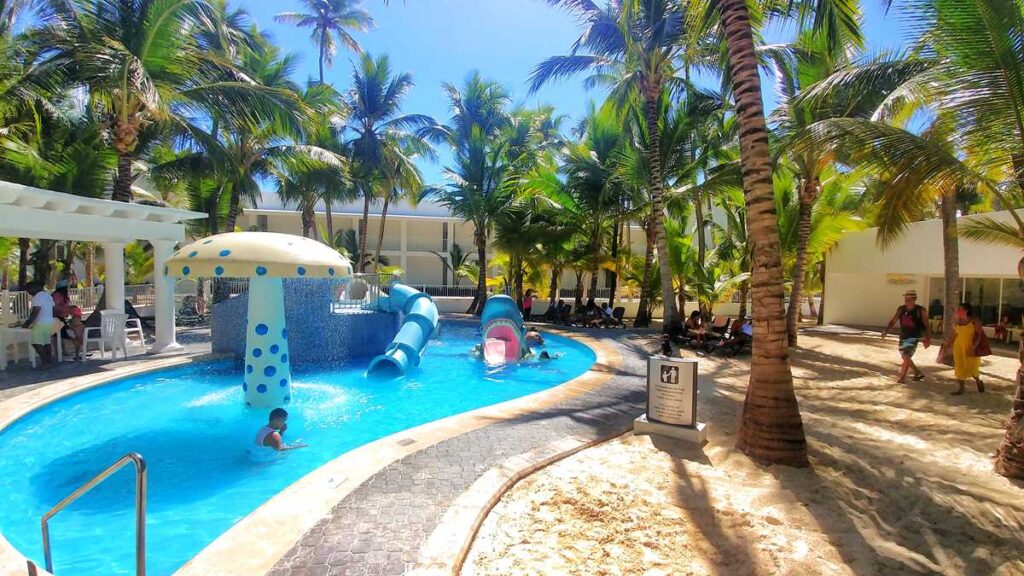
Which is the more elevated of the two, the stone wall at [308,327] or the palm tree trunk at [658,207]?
the palm tree trunk at [658,207]

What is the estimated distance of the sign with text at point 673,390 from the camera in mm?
5578

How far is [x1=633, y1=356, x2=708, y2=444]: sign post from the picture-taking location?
18.3 ft

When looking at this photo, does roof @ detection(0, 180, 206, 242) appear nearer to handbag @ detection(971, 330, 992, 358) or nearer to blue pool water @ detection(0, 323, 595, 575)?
blue pool water @ detection(0, 323, 595, 575)

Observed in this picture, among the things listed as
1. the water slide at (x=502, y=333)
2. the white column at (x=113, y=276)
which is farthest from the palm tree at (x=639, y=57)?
the white column at (x=113, y=276)

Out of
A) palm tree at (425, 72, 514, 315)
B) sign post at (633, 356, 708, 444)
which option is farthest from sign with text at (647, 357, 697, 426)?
palm tree at (425, 72, 514, 315)

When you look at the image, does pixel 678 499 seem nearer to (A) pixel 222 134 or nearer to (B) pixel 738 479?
(B) pixel 738 479

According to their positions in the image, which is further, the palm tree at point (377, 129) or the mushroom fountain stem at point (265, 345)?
the palm tree at point (377, 129)

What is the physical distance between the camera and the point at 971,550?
343 centimetres

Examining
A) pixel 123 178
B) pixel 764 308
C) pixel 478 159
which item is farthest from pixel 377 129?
pixel 764 308

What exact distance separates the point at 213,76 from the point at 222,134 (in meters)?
4.31

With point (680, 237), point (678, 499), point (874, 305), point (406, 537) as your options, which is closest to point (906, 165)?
point (678, 499)

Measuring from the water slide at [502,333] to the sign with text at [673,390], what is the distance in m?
6.57

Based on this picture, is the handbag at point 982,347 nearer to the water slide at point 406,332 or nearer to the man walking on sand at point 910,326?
the man walking on sand at point 910,326

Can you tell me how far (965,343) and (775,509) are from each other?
6.16 meters
